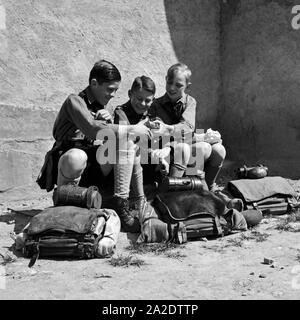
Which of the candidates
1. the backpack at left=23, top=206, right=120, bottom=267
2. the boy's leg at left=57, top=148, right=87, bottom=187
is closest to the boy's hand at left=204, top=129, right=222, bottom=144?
the boy's leg at left=57, top=148, right=87, bottom=187

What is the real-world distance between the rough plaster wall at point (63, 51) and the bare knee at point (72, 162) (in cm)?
126

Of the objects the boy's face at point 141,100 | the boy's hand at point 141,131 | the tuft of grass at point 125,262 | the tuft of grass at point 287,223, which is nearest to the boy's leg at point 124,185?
the boy's hand at point 141,131

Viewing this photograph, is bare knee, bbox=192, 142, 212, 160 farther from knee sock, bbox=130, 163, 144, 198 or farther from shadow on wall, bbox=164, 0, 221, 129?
shadow on wall, bbox=164, 0, 221, 129

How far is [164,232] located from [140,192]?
1.95ft

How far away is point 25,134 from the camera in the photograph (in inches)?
206

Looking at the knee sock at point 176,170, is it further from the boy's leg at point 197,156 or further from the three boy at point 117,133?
the boy's leg at point 197,156

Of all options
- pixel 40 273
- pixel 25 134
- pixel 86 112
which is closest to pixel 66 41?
pixel 25 134

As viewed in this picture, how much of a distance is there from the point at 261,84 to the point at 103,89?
297 centimetres

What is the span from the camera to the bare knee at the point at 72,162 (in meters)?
4.02

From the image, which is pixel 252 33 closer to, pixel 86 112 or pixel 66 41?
pixel 66 41

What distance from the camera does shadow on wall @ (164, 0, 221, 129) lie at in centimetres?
652

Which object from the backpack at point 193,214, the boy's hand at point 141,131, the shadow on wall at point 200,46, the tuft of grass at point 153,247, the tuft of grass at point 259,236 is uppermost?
the shadow on wall at point 200,46

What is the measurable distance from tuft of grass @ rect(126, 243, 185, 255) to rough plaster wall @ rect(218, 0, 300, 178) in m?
2.83

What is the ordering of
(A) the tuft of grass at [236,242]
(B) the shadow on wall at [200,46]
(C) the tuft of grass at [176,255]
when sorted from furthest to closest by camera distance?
(B) the shadow on wall at [200,46] → (A) the tuft of grass at [236,242] → (C) the tuft of grass at [176,255]
